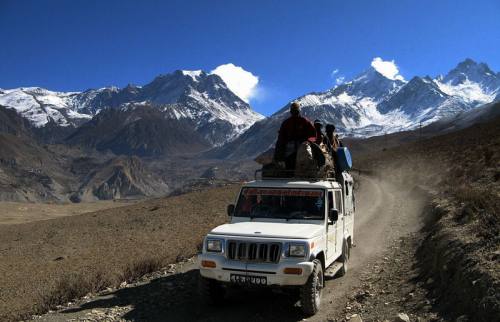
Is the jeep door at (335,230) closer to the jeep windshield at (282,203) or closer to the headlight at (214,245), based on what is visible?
the jeep windshield at (282,203)

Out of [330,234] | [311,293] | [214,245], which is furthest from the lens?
[330,234]

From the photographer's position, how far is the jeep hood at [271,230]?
8.34 m

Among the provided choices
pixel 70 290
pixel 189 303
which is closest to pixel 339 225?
pixel 189 303

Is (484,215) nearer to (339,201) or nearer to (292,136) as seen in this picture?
(339,201)

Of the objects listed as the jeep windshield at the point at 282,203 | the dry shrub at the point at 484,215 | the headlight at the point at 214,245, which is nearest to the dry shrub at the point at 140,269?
the jeep windshield at the point at 282,203

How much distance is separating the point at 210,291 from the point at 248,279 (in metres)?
1.03

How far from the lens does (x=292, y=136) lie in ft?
37.8

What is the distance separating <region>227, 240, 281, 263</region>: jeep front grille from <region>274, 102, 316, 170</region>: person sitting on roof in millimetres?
3377

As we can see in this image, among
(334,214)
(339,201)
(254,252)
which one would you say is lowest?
(254,252)

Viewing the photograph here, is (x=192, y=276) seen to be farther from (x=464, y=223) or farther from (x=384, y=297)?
(x=464, y=223)

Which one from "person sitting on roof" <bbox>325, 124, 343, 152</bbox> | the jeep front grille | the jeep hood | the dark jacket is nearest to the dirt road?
the jeep front grille

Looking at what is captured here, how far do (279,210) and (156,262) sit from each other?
469 cm

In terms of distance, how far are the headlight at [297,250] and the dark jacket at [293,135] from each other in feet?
11.6

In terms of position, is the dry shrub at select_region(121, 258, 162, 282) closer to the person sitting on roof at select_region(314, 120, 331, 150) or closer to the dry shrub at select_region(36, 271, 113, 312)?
the dry shrub at select_region(36, 271, 113, 312)
